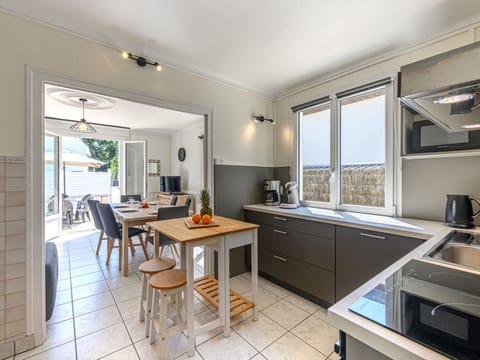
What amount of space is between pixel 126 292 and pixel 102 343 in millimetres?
778

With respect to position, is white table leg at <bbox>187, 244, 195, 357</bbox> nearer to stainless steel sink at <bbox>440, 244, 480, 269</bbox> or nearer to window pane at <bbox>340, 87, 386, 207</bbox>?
stainless steel sink at <bbox>440, 244, 480, 269</bbox>

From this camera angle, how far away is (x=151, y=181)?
6203 mm

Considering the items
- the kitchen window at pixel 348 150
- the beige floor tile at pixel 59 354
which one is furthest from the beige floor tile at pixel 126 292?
the kitchen window at pixel 348 150

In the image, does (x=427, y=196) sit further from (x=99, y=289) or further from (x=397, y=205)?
(x=99, y=289)

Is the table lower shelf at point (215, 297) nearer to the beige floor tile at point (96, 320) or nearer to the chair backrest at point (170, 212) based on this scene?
the beige floor tile at point (96, 320)

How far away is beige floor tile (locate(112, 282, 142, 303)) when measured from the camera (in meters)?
2.25

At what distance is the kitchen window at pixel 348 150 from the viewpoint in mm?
2191

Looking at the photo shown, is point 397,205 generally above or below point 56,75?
below

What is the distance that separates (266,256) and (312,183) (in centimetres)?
108

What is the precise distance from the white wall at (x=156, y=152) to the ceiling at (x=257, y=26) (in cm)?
429

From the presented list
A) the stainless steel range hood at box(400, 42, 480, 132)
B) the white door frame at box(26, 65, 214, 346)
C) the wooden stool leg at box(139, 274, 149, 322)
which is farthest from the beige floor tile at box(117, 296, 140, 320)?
the stainless steel range hood at box(400, 42, 480, 132)

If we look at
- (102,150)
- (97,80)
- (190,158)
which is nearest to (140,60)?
(97,80)

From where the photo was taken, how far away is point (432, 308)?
643mm

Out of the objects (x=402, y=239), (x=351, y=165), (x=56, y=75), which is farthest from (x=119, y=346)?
(x=351, y=165)
